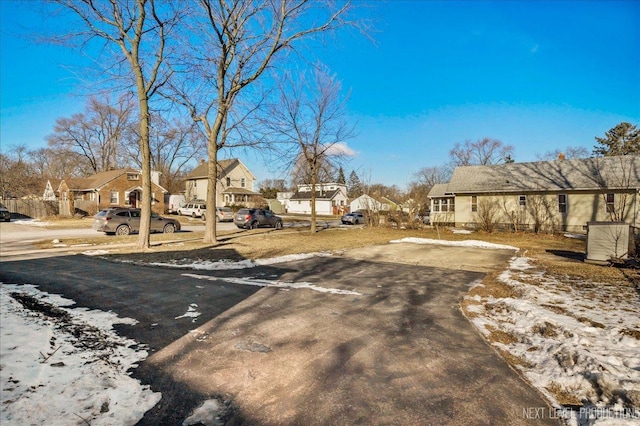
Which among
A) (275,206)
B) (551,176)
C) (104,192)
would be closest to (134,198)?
(104,192)

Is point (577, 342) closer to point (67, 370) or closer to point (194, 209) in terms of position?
point (67, 370)

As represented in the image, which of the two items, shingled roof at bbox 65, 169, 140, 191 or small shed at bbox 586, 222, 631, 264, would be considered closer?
small shed at bbox 586, 222, 631, 264

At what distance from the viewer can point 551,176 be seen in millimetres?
25875

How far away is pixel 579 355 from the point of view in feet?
13.1

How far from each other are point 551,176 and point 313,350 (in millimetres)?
28489

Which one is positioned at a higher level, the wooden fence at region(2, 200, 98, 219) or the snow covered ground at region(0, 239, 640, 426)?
the wooden fence at region(2, 200, 98, 219)

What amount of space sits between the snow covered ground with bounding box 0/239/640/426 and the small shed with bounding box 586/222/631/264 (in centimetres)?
472

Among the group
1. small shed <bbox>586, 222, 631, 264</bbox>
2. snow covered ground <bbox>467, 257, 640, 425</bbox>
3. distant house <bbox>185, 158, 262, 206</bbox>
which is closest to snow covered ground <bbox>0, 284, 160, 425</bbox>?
snow covered ground <bbox>467, 257, 640, 425</bbox>

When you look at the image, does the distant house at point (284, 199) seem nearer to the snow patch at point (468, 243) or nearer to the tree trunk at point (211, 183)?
the snow patch at point (468, 243)

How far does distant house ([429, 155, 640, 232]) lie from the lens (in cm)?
2262

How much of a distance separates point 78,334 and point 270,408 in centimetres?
335

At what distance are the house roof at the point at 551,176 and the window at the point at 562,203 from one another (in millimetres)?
795

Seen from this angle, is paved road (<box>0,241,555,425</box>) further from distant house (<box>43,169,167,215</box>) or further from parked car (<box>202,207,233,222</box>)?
distant house (<box>43,169,167,215</box>)

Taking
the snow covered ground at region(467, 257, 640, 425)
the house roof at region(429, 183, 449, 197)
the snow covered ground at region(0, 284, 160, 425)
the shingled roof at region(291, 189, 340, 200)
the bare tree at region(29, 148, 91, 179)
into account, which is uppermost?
the bare tree at region(29, 148, 91, 179)
